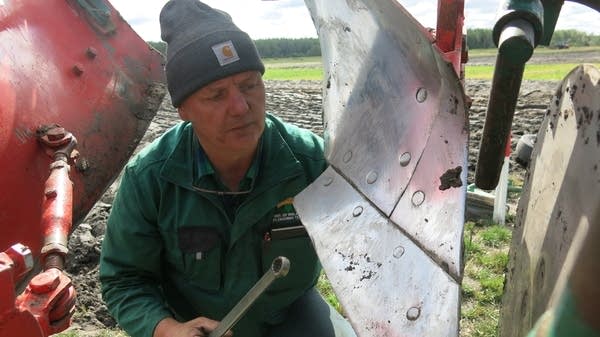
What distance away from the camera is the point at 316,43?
143ft

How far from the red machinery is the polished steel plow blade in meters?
0.72

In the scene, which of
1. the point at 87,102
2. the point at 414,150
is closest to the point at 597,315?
the point at 414,150

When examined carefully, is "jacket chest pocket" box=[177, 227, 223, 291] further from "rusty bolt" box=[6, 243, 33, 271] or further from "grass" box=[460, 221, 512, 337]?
"grass" box=[460, 221, 512, 337]

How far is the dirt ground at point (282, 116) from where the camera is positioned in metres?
3.36

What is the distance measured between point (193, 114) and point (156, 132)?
532cm

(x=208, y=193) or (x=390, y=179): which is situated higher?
(x=390, y=179)

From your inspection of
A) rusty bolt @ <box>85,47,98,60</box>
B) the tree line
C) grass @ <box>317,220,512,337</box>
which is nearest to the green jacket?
rusty bolt @ <box>85,47,98,60</box>

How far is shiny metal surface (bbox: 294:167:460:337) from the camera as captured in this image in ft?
3.01

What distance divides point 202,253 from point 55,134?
753 mm

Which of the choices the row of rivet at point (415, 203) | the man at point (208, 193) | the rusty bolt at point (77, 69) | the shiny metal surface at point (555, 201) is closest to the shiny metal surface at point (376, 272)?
the row of rivet at point (415, 203)

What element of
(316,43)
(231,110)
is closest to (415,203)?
(231,110)

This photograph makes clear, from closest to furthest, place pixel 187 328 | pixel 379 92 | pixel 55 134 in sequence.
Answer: pixel 379 92, pixel 187 328, pixel 55 134

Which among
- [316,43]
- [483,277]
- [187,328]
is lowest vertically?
[316,43]

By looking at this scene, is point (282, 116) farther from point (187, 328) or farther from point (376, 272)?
point (376, 272)
